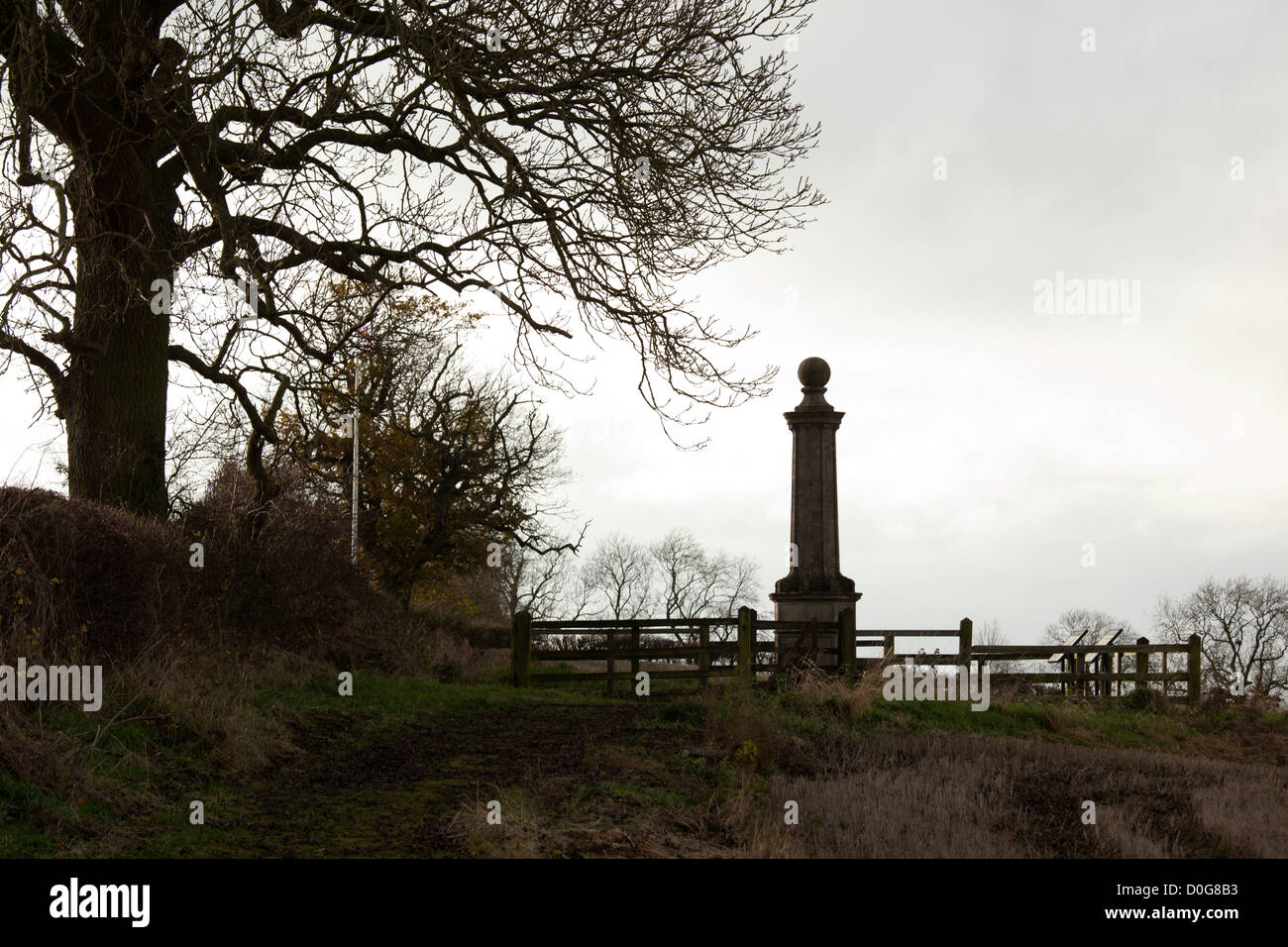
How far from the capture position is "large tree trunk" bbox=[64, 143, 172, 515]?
42.6ft

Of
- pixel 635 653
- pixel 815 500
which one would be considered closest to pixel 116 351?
pixel 635 653

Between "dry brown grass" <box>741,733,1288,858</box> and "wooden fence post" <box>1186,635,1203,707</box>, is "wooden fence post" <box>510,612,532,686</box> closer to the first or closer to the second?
"dry brown grass" <box>741,733,1288,858</box>

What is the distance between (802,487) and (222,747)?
36.0 ft

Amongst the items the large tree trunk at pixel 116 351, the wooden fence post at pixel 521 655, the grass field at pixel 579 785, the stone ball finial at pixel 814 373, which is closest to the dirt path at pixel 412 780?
the grass field at pixel 579 785

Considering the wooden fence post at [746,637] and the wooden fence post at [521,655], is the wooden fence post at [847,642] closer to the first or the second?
the wooden fence post at [746,637]

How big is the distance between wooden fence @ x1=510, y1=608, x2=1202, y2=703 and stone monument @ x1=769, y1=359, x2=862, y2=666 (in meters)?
0.30

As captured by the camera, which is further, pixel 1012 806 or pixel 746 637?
pixel 746 637

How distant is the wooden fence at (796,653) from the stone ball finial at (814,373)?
3.86 metres

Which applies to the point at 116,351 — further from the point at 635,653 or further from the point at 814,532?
the point at 814,532

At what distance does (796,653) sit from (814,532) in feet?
6.53

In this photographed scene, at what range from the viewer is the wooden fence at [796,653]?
1716 cm

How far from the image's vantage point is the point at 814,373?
17.9 m

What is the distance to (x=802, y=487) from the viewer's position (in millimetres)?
17594
